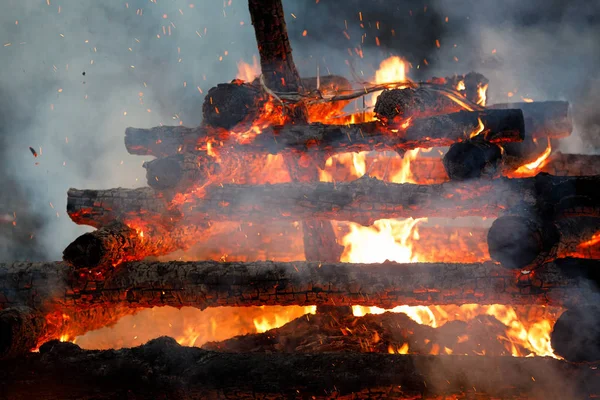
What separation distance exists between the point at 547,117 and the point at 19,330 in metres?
6.64

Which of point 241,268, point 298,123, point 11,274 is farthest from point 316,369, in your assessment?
point 11,274

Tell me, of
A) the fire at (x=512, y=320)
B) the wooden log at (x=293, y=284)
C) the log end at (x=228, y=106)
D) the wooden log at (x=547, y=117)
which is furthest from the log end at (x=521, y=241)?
the log end at (x=228, y=106)

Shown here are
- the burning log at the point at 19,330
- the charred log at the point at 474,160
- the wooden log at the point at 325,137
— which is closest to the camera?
the burning log at the point at 19,330

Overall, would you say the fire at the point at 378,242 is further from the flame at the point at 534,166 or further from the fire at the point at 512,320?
the flame at the point at 534,166

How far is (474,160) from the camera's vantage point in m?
4.46

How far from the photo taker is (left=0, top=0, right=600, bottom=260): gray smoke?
10.7 metres

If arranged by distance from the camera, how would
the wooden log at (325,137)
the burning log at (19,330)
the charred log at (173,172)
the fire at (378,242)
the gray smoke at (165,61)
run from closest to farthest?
the burning log at (19,330)
the charred log at (173,172)
the wooden log at (325,137)
the fire at (378,242)
the gray smoke at (165,61)

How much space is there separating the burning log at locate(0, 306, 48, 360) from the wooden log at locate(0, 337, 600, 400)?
0.60 ft

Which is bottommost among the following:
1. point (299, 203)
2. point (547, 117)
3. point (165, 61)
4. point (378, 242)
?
point (299, 203)

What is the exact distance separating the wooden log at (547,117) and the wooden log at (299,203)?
138 cm

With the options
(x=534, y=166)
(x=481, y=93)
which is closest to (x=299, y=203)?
(x=481, y=93)

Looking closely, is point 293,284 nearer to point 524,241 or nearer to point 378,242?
point 524,241

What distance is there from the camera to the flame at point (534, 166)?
20.7ft

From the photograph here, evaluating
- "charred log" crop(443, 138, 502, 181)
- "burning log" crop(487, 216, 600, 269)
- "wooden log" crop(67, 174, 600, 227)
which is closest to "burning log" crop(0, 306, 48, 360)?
"wooden log" crop(67, 174, 600, 227)
